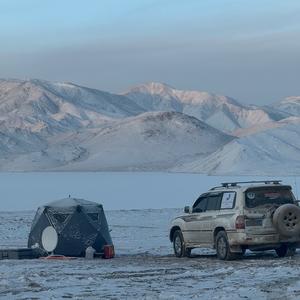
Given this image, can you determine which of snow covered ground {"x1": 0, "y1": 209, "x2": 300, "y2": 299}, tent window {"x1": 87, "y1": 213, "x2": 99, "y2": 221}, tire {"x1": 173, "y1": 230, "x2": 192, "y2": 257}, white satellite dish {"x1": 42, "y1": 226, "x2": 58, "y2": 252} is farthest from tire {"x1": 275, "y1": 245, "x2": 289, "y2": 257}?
white satellite dish {"x1": 42, "y1": 226, "x2": 58, "y2": 252}

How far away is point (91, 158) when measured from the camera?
502 feet

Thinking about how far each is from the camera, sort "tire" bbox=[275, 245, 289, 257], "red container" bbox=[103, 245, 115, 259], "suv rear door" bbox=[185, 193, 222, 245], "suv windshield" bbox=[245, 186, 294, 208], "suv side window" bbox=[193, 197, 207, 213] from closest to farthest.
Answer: "suv windshield" bbox=[245, 186, 294, 208] → "tire" bbox=[275, 245, 289, 257] → "suv rear door" bbox=[185, 193, 222, 245] → "suv side window" bbox=[193, 197, 207, 213] → "red container" bbox=[103, 245, 115, 259]

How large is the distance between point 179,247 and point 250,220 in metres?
2.35

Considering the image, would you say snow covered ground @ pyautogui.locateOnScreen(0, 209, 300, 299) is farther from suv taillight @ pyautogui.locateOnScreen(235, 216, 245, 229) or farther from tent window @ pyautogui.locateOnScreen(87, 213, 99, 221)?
tent window @ pyautogui.locateOnScreen(87, 213, 99, 221)

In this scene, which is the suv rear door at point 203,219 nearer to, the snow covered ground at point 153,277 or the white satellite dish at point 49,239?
the snow covered ground at point 153,277

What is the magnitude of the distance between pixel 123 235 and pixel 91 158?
12790 centimetres

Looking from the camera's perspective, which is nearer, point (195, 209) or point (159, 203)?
point (195, 209)

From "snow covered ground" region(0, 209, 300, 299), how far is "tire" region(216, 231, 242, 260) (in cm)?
23

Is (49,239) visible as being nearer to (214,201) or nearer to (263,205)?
(214,201)

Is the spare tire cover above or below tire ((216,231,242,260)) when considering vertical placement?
above

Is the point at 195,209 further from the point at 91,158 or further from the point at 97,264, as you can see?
the point at 91,158

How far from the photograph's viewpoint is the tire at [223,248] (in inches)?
690

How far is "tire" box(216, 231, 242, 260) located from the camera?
Result: 17531 mm

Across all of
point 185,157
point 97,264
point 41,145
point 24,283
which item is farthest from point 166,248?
point 41,145
